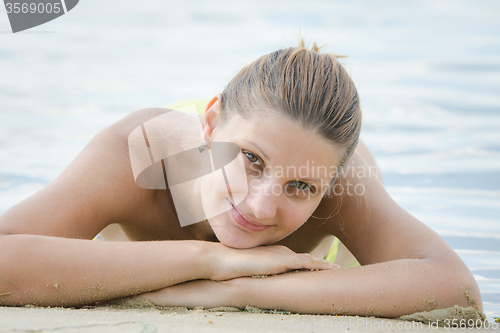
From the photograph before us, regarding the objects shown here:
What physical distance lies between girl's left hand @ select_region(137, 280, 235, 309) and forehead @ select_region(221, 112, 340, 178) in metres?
0.49

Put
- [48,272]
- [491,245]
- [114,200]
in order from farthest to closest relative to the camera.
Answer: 1. [491,245]
2. [114,200]
3. [48,272]

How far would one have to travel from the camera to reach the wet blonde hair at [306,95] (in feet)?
6.50

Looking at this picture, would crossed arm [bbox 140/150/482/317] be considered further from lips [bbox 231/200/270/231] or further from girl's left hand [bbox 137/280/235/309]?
lips [bbox 231/200/270/231]

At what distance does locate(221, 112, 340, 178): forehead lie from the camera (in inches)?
75.8

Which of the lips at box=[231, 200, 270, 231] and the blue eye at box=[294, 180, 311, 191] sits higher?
the blue eye at box=[294, 180, 311, 191]

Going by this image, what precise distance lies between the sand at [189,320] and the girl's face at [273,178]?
326 mm

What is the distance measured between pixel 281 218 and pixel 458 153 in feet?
14.0

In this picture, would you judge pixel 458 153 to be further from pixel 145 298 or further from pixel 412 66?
pixel 145 298

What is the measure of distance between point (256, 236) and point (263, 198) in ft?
0.67

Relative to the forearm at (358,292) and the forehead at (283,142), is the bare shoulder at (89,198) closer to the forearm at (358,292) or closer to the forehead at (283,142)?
the forehead at (283,142)

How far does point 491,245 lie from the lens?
12.5 ft

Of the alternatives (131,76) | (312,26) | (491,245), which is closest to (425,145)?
(491,245)
